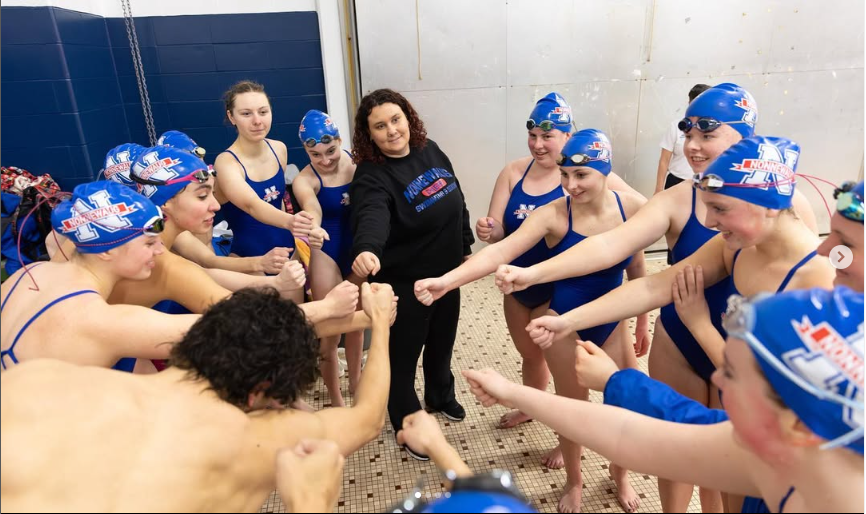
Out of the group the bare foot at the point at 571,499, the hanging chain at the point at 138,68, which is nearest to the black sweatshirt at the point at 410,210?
the bare foot at the point at 571,499

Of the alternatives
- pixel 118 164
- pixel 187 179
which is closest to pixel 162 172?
pixel 187 179

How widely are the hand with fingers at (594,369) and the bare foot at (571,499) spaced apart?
98cm

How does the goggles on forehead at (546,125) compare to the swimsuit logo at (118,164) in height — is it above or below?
above

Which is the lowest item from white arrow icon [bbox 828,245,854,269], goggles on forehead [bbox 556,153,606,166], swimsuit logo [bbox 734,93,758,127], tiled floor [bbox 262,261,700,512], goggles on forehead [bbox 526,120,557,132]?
tiled floor [bbox 262,261,700,512]

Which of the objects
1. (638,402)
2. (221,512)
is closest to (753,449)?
(638,402)

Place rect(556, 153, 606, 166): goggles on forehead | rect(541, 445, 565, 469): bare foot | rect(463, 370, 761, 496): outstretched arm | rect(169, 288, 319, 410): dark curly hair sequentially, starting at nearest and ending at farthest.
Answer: rect(463, 370, 761, 496): outstretched arm < rect(169, 288, 319, 410): dark curly hair < rect(556, 153, 606, 166): goggles on forehead < rect(541, 445, 565, 469): bare foot

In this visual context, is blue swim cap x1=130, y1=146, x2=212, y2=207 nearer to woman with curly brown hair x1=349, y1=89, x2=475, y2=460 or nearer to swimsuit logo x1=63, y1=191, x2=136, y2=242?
swimsuit logo x1=63, y1=191, x2=136, y2=242

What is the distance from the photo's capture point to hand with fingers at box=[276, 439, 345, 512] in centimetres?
114

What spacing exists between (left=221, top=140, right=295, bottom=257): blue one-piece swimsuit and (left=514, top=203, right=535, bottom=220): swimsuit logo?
1.48m

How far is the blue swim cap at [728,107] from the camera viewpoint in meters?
2.12

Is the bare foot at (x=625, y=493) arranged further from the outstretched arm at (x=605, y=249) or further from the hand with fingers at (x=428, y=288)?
the hand with fingers at (x=428, y=288)

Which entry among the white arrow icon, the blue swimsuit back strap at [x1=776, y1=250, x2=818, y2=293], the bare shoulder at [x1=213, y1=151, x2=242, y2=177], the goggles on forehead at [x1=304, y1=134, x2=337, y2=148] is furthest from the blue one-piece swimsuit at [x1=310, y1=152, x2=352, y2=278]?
the white arrow icon

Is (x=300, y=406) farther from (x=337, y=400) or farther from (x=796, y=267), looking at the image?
(x=796, y=267)

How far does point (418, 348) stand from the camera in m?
2.80
